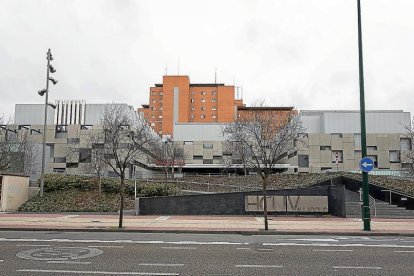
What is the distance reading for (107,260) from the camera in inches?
384

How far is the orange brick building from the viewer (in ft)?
401

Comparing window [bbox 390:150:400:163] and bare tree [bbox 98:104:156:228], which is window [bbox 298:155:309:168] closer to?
window [bbox 390:150:400:163]

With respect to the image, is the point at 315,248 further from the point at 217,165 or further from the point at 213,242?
the point at 217,165

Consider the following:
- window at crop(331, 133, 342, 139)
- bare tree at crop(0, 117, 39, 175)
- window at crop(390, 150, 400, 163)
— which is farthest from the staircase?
window at crop(390, 150, 400, 163)

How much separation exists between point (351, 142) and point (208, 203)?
61820 millimetres

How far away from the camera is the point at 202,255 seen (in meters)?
10.7

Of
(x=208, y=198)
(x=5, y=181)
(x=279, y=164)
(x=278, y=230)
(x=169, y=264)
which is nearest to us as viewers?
(x=169, y=264)

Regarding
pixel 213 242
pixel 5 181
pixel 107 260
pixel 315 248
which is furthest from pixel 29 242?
pixel 5 181

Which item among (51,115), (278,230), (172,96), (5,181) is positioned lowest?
(278,230)

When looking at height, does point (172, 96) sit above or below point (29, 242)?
above

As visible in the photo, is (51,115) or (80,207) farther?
(51,115)

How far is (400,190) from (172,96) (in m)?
99.1

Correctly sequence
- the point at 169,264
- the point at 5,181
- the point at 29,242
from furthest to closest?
1. the point at 5,181
2. the point at 29,242
3. the point at 169,264

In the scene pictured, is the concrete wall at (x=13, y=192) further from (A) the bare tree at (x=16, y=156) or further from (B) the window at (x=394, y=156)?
(B) the window at (x=394, y=156)
